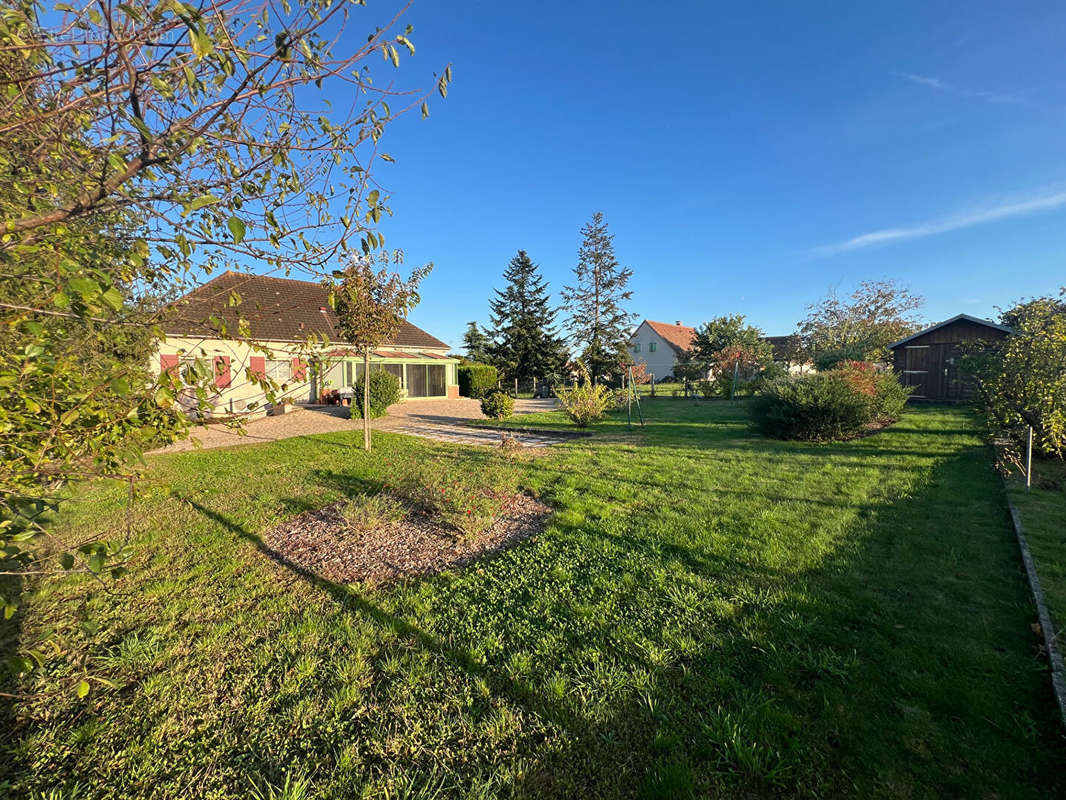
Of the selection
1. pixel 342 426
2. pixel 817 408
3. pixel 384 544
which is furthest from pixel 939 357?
pixel 342 426

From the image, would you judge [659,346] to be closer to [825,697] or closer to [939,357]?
[939,357]

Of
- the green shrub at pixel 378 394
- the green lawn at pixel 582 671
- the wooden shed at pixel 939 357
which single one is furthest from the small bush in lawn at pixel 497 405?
the wooden shed at pixel 939 357

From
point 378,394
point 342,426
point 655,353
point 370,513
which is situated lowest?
point 370,513

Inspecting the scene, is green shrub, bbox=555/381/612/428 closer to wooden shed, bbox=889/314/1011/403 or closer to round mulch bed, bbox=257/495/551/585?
round mulch bed, bbox=257/495/551/585

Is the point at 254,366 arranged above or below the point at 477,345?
below

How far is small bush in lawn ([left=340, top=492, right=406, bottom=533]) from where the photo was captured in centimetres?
495

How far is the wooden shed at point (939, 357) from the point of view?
55.7ft

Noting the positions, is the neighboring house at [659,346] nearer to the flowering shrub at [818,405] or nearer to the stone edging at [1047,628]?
the flowering shrub at [818,405]

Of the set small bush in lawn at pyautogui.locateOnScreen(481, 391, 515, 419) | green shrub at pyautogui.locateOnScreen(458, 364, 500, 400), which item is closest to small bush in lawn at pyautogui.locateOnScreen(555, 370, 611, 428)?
small bush in lawn at pyautogui.locateOnScreen(481, 391, 515, 419)

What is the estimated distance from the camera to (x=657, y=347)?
156 feet

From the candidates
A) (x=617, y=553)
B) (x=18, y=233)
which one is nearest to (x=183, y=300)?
(x=18, y=233)

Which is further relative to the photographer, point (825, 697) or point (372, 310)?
point (372, 310)

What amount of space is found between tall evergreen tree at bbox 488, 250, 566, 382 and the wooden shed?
2023cm

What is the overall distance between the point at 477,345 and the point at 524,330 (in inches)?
267
